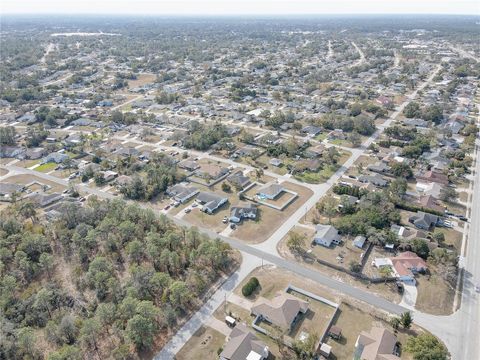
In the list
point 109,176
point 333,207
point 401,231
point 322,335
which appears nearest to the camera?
point 322,335

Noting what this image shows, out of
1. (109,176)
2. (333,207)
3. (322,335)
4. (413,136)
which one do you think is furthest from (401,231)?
(109,176)

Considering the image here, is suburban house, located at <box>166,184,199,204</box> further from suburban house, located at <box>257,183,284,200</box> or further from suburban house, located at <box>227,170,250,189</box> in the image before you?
suburban house, located at <box>257,183,284,200</box>

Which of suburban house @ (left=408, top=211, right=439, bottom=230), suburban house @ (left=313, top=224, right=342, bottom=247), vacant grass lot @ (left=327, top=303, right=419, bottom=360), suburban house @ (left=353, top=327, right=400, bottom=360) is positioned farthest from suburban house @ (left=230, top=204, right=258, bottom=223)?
suburban house @ (left=353, top=327, right=400, bottom=360)

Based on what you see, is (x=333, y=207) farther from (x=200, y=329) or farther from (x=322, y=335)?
(x=200, y=329)

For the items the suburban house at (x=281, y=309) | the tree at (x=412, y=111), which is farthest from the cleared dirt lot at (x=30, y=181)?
the tree at (x=412, y=111)

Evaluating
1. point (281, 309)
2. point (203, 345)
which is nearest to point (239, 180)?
point (281, 309)
